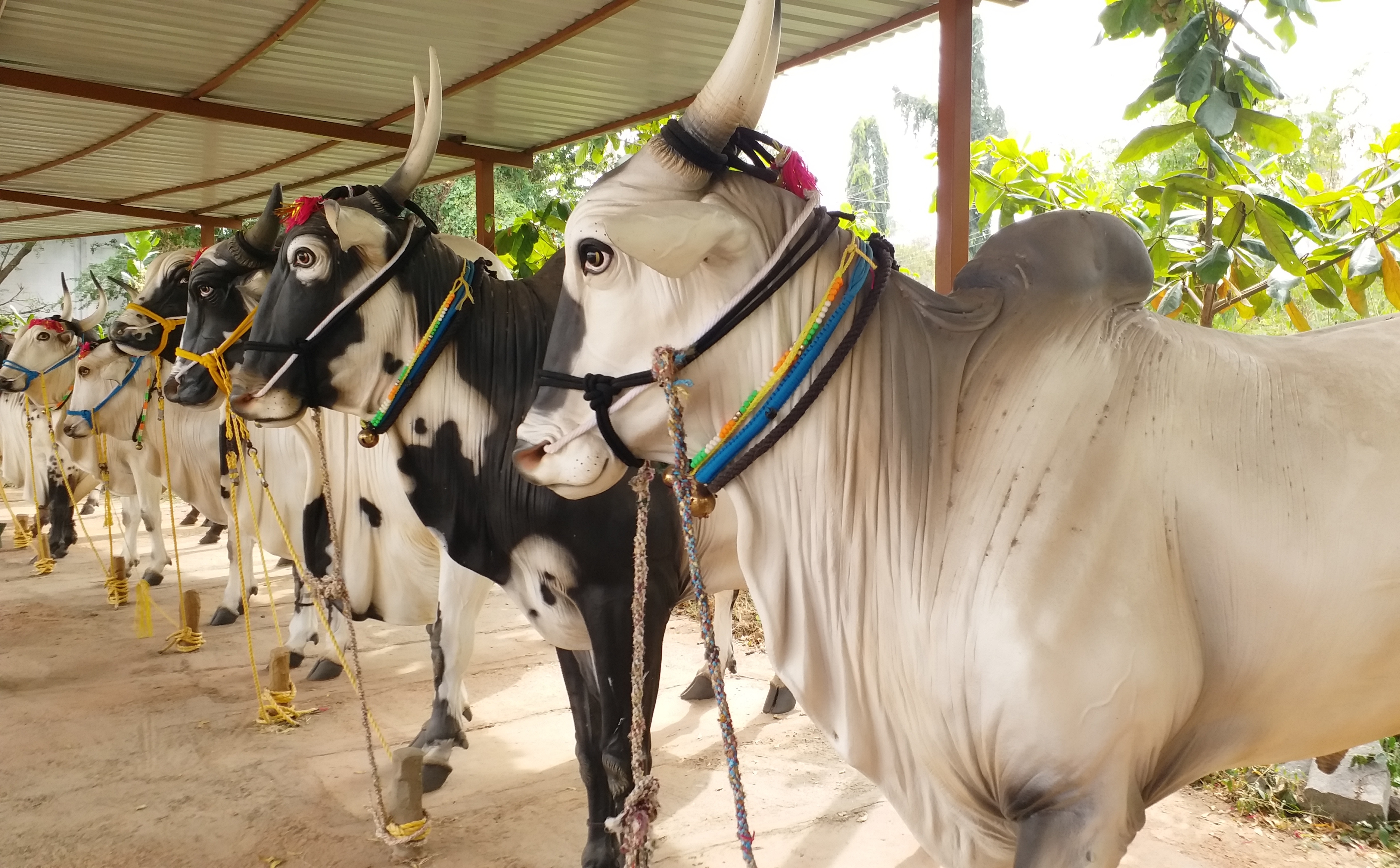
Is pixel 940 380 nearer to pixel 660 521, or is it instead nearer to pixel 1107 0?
pixel 660 521

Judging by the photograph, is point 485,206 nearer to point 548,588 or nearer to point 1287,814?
point 548,588

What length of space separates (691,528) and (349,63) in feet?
16.8

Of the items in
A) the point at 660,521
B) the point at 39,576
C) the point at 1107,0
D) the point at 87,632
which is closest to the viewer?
the point at 660,521

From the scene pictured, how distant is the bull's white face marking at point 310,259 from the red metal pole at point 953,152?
1.97 metres

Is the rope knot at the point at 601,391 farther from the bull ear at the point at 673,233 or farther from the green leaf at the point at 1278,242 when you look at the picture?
the green leaf at the point at 1278,242

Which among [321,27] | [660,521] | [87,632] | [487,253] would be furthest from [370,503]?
[87,632]

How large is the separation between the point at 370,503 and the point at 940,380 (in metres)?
3.02

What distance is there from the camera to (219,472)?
552cm

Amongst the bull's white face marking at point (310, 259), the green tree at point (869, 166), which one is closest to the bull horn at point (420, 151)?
the bull's white face marking at point (310, 259)

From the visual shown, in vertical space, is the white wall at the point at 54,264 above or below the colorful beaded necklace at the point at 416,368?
below

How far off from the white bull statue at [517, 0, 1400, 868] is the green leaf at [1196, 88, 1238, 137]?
1337 millimetres

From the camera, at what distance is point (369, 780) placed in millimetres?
3986

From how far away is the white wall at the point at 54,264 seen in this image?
94.8 feet

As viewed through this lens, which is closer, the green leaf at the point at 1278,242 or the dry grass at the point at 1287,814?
the green leaf at the point at 1278,242
